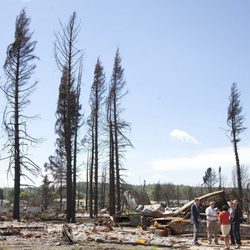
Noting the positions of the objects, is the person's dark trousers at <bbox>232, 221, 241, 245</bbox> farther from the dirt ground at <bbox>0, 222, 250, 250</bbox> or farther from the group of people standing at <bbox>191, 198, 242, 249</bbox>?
the dirt ground at <bbox>0, 222, 250, 250</bbox>

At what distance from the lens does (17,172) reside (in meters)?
29.6

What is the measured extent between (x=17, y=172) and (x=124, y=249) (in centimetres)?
1676

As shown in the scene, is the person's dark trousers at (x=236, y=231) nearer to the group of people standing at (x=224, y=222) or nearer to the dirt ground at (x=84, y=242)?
the group of people standing at (x=224, y=222)

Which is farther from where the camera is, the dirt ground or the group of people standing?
the group of people standing

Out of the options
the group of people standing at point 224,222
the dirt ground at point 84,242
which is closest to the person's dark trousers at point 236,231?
the group of people standing at point 224,222

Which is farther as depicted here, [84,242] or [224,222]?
[224,222]

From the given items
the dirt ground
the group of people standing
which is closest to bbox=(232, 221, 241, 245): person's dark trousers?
the group of people standing

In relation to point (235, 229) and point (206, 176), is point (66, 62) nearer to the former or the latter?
point (235, 229)

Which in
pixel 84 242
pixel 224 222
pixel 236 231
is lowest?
pixel 84 242

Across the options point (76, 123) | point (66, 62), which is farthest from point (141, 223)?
point (76, 123)

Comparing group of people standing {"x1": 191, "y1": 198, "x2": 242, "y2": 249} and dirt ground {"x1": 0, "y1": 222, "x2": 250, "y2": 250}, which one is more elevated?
group of people standing {"x1": 191, "y1": 198, "x2": 242, "y2": 249}

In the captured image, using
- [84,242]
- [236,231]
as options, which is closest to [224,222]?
[236,231]

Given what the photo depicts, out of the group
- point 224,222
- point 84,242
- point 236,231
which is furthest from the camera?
point 236,231

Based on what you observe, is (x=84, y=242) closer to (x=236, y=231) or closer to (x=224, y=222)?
(x=224, y=222)
